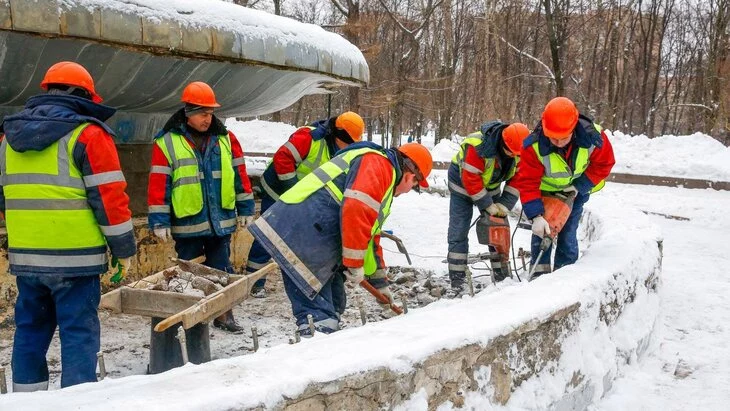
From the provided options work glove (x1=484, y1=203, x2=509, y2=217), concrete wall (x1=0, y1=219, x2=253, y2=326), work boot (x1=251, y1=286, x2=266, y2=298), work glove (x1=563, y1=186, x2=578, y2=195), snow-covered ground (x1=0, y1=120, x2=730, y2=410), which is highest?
work glove (x1=563, y1=186, x2=578, y2=195)

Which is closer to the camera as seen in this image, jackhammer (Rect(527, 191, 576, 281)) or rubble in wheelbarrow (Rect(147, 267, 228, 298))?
rubble in wheelbarrow (Rect(147, 267, 228, 298))

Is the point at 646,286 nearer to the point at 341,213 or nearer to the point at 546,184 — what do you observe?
the point at 546,184

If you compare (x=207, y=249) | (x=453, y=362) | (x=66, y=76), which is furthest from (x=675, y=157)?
(x=66, y=76)

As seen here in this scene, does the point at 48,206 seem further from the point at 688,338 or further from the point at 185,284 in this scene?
the point at 688,338

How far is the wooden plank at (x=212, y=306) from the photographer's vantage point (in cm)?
299

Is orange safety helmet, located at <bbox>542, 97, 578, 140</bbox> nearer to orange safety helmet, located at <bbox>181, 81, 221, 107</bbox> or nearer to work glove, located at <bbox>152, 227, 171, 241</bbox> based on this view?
orange safety helmet, located at <bbox>181, 81, 221, 107</bbox>

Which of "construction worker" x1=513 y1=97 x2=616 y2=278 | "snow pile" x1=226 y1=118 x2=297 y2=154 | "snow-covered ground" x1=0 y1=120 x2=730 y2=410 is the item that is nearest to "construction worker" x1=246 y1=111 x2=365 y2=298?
"snow-covered ground" x1=0 y1=120 x2=730 y2=410

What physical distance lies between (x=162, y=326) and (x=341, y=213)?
0.99 m

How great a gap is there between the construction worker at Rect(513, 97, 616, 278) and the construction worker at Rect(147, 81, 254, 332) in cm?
210

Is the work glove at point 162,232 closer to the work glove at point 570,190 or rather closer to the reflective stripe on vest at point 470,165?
the reflective stripe on vest at point 470,165

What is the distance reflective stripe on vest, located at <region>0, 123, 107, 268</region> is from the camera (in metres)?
2.91

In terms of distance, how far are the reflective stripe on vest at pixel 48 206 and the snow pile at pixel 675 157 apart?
13.7 metres

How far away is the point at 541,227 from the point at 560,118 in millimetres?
784

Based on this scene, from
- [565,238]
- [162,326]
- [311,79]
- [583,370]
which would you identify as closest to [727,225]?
[565,238]
